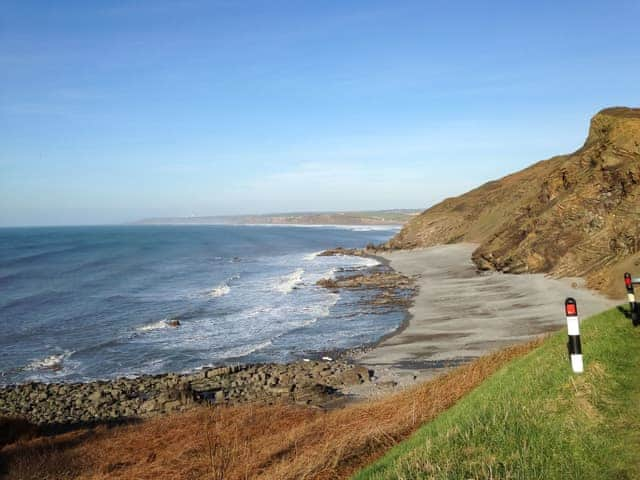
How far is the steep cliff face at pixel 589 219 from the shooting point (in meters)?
31.0

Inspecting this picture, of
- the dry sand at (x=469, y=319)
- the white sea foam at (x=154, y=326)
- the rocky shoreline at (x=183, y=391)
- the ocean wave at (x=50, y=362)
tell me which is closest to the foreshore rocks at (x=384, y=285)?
the dry sand at (x=469, y=319)

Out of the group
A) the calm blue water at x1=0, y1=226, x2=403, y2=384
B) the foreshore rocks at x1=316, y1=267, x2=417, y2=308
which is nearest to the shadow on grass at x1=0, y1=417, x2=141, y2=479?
the calm blue water at x1=0, y1=226, x2=403, y2=384

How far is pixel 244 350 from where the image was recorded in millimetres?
25578

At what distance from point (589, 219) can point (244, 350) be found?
24.3 m

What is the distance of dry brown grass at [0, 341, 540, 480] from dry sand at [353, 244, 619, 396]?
542 cm

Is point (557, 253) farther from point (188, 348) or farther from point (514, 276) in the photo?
point (188, 348)

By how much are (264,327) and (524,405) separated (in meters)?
24.5

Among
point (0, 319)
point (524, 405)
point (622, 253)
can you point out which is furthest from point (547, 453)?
point (0, 319)

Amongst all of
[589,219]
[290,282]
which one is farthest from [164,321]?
[589,219]

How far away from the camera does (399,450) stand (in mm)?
7152

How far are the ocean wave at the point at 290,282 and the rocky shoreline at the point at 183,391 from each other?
22.4 m

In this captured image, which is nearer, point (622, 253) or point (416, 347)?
point (416, 347)

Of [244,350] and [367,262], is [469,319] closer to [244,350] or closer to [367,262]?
[244,350]

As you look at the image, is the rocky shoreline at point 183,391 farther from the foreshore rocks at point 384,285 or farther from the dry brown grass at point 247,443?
the foreshore rocks at point 384,285
